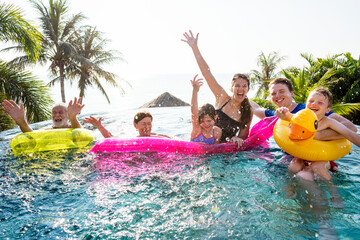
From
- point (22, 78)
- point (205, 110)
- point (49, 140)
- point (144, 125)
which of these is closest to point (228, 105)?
point (205, 110)

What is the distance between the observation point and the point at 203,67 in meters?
4.27

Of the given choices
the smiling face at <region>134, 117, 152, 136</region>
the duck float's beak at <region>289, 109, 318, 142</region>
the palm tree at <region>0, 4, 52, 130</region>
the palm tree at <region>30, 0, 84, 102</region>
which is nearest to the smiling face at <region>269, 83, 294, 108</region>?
the duck float's beak at <region>289, 109, 318, 142</region>

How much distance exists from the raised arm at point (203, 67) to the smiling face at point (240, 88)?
0.27 meters

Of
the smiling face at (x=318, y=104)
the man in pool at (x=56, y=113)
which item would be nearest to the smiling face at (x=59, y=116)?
the man in pool at (x=56, y=113)

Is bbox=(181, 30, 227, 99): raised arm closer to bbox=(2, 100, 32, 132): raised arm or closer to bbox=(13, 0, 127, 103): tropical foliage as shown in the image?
bbox=(2, 100, 32, 132): raised arm

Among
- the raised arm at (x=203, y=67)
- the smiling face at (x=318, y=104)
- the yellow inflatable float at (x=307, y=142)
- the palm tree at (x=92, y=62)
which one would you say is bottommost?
the yellow inflatable float at (x=307, y=142)

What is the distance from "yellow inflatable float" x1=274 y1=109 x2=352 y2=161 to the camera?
277 centimetres

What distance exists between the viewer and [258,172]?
3398 millimetres

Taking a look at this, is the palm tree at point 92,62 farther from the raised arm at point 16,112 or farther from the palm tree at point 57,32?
the raised arm at point 16,112

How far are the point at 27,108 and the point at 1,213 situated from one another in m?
7.08

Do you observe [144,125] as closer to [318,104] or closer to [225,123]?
[225,123]

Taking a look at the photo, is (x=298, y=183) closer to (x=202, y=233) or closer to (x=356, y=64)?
(x=202, y=233)

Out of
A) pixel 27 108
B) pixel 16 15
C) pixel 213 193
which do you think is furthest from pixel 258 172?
pixel 16 15

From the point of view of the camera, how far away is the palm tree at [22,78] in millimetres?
7707
